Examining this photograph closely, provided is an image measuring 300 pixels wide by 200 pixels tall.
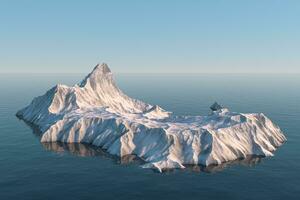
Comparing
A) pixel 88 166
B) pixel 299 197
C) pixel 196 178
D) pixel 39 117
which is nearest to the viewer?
pixel 299 197

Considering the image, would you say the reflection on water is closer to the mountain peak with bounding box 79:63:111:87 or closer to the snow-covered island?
the snow-covered island

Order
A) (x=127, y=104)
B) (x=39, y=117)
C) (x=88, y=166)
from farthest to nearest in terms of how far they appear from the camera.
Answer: (x=127, y=104) → (x=39, y=117) → (x=88, y=166)

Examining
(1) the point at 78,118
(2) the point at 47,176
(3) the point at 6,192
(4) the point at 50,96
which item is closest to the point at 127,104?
(4) the point at 50,96

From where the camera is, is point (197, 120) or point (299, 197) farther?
point (197, 120)

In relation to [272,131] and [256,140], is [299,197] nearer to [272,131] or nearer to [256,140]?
[256,140]

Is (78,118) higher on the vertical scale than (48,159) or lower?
higher

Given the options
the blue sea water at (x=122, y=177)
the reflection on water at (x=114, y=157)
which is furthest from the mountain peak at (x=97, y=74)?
the blue sea water at (x=122, y=177)

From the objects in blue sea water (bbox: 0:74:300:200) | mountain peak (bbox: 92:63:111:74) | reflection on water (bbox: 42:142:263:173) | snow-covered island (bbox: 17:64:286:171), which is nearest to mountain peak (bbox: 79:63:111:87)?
mountain peak (bbox: 92:63:111:74)
